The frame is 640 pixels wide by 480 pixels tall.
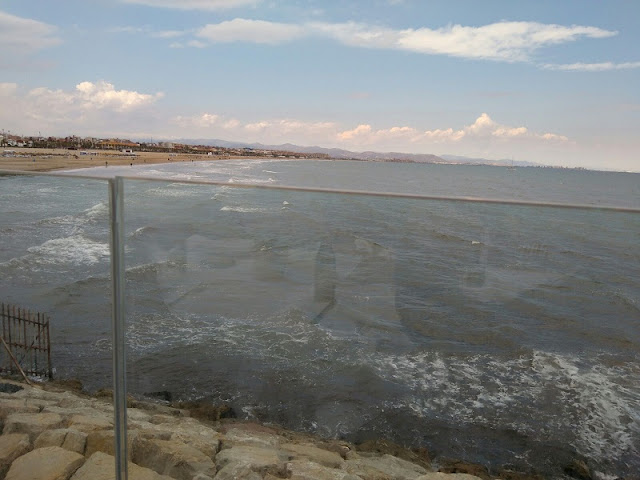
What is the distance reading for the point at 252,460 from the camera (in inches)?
97.8

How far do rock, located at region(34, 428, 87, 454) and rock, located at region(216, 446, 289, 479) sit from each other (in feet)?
2.22

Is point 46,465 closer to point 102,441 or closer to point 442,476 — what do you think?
point 102,441

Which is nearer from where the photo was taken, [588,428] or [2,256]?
[588,428]

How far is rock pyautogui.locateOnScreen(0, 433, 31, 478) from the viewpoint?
8.30ft

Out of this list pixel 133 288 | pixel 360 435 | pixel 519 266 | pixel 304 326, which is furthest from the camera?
pixel 360 435

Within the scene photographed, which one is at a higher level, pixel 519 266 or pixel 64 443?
pixel 519 266

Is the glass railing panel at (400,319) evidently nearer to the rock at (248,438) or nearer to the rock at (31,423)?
the rock at (248,438)

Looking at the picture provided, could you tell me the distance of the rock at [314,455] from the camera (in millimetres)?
2553

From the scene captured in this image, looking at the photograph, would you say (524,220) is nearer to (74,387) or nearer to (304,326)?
(304,326)

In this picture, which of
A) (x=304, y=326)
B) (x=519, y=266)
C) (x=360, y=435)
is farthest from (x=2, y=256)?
(x=519, y=266)

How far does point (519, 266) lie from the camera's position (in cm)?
268

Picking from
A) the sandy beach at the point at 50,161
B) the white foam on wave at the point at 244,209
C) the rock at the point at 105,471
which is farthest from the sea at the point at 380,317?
the sandy beach at the point at 50,161

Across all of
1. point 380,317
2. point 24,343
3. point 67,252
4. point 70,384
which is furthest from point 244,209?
point 24,343

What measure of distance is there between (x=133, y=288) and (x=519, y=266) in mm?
1920
